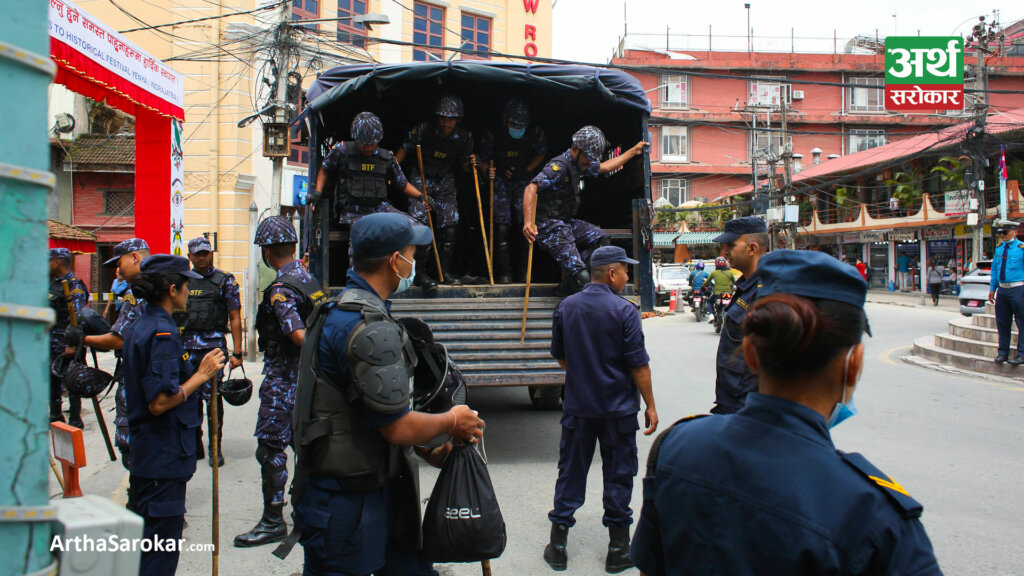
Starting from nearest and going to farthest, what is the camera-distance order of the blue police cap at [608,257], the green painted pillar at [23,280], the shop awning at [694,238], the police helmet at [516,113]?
the green painted pillar at [23,280] < the blue police cap at [608,257] < the police helmet at [516,113] < the shop awning at [694,238]

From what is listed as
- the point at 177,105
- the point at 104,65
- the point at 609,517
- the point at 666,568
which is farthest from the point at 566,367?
the point at 177,105

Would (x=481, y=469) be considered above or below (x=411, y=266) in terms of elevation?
below

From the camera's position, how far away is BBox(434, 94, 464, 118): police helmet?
22.2 ft

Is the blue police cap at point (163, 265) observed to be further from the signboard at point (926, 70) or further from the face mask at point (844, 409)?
the signboard at point (926, 70)

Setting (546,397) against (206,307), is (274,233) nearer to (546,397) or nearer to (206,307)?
(206,307)

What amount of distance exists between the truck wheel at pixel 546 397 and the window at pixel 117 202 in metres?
16.9

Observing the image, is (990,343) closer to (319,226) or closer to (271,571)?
(319,226)

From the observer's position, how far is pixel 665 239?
4309 cm

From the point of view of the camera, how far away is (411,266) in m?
2.52

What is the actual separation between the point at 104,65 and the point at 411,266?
6.94 meters

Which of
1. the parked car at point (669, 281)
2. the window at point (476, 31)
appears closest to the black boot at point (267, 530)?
the window at point (476, 31)

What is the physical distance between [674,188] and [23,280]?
1808 inches

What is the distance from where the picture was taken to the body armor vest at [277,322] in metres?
4.30

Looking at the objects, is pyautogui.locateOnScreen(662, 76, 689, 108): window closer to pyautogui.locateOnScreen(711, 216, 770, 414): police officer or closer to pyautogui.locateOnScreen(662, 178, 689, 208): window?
pyautogui.locateOnScreen(662, 178, 689, 208): window
